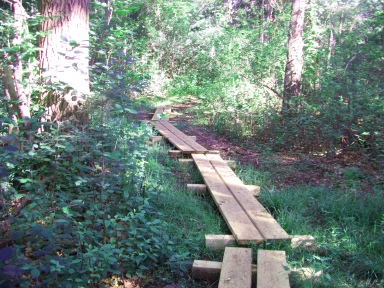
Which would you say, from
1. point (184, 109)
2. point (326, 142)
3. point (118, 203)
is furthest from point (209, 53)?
point (118, 203)

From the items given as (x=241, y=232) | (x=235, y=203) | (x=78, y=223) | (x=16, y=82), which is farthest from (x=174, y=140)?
(x=78, y=223)

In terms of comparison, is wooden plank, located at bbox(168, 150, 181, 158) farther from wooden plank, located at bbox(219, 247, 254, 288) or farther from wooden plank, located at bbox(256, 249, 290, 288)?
wooden plank, located at bbox(256, 249, 290, 288)

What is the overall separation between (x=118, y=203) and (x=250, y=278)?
5.00 feet

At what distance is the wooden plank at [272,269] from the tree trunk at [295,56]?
524 cm

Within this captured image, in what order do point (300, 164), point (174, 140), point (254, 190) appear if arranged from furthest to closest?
point (174, 140) < point (300, 164) < point (254, 190)

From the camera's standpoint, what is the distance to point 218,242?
343 cm

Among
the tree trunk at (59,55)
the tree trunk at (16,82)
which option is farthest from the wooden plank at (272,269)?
the tree trunk at (16,82)

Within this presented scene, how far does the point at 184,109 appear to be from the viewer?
36.8 feet

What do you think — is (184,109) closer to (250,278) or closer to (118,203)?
(118,203)

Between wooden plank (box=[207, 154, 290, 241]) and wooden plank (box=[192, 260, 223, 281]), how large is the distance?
0.60 meters

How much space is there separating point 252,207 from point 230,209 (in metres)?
0.26

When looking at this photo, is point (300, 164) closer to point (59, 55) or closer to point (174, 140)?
point (174, 140)

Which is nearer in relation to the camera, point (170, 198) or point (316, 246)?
point (316, 246)

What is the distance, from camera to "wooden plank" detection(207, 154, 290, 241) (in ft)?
11.4
